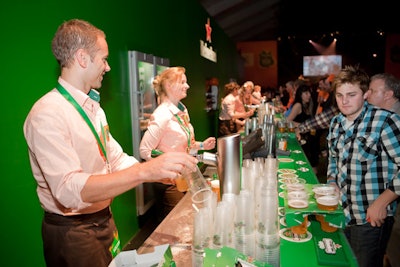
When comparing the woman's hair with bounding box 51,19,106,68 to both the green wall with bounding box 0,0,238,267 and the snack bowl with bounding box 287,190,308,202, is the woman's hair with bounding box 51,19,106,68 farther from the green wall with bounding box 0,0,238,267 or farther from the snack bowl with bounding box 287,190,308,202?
the snack bowl with bounding box 287,190,308,202

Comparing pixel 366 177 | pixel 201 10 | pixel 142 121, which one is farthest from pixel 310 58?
pixel 366 177

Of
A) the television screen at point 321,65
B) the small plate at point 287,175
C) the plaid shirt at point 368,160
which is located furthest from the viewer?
the television screen at point 321,65

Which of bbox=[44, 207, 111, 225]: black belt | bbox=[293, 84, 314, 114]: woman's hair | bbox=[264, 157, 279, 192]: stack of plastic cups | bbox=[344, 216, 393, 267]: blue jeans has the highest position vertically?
bbox=[293, 84, 314, 114]: woman's hair

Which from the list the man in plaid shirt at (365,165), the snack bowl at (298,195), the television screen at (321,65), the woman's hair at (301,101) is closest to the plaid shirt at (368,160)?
the man in plaid shirt at (365,165)

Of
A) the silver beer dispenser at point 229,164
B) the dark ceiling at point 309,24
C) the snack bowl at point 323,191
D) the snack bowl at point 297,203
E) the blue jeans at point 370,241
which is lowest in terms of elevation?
the blue jeans at point 370,241

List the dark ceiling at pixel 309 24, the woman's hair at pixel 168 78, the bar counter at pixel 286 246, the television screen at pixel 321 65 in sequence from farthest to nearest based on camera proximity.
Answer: the television screen at pixel 321 65
the dark ceiling at pixel 309 24
the woman's hair at pixel 168 78
the bar counter at pixel 286 246

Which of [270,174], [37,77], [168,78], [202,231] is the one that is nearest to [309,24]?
[168,78]

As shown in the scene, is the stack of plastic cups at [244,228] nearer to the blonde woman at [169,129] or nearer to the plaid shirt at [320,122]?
the blonde woman at [169,129]

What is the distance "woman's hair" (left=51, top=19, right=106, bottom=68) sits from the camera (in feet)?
4.74

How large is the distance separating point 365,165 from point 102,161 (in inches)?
59.3

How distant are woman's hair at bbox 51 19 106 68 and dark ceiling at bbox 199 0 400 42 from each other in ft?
33.5

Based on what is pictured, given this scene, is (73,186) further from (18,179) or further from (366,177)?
(366,177)

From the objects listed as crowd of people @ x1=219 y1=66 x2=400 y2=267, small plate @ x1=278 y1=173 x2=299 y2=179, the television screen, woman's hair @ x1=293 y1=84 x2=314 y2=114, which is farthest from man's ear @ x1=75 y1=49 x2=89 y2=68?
the television screen

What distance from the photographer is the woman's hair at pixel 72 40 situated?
1.44m
